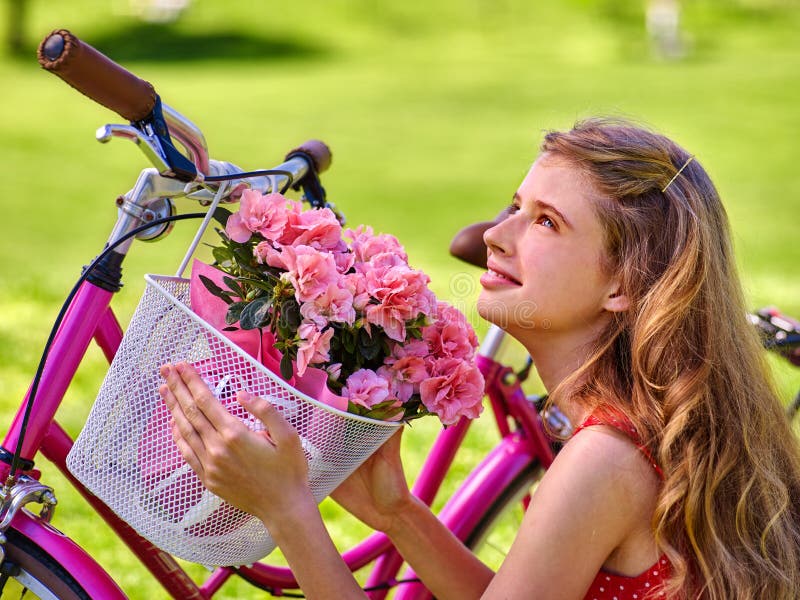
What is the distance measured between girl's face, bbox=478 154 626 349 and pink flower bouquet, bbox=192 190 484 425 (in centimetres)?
22

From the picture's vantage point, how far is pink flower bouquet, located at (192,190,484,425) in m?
1.50

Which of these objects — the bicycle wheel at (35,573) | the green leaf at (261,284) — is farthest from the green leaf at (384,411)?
the bicycle wheel at (35,573)

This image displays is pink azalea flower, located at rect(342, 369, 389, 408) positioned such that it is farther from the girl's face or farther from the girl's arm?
the girl's face

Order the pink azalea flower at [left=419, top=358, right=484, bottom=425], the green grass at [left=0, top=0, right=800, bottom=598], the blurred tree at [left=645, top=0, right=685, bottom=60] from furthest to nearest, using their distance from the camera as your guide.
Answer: the blurred tree at [left=645, top=0, right=685, bottom=60]
the green grass at [left=0, top=0, right=800, bottom=598]
the pink azalea flower at [left=419, top=358, right=484, bottom=425]

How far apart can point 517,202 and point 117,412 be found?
2.67 ft

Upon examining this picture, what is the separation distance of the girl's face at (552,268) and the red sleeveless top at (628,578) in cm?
18

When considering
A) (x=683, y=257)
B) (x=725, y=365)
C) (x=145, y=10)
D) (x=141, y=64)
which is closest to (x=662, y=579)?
(x=725, y=365)

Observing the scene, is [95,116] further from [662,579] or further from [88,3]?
[662,579]

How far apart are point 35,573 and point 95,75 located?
790 mm

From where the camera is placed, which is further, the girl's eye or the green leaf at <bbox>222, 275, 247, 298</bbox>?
the girl's eye

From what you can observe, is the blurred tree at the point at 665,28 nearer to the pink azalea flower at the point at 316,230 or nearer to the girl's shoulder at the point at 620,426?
the girl's shoulder at the point at 620,426

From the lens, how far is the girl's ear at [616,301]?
181cm

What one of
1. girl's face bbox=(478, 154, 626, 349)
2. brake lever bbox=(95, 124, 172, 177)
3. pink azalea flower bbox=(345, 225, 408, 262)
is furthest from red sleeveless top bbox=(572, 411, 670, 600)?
brake lever bbox=(95, 124, 172, 177)

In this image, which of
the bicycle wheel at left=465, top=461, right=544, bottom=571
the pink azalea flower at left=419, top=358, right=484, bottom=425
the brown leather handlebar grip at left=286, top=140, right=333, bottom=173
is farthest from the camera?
the bicycle wheel at left=465, top=461, right=544, bottom=571
